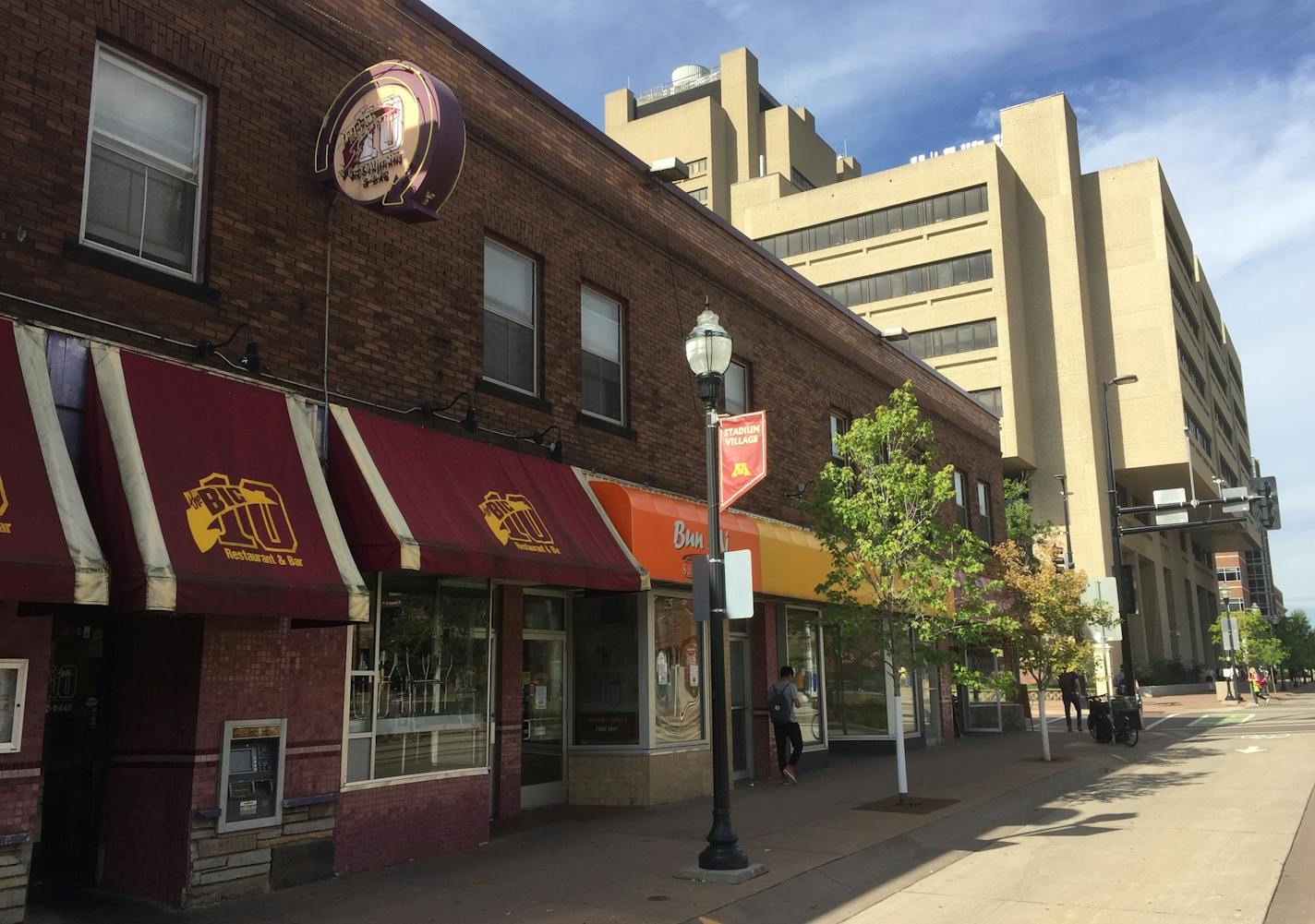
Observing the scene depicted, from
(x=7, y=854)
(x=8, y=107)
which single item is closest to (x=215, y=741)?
(x=7, y=854)

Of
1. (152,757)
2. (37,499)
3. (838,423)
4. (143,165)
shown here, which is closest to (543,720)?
(152,757)

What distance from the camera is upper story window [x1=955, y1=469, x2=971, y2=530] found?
25.2 meters

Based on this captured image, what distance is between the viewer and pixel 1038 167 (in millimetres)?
58594

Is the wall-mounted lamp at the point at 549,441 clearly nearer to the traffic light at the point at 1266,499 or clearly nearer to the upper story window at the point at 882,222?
the traffic light at the point at 1266,499

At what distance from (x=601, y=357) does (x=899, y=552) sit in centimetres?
464

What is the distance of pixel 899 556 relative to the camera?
13906mm

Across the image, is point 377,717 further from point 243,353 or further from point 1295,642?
point 1295,642

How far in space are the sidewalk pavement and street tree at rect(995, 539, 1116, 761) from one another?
13.8ft

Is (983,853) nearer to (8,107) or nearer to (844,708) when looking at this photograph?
(844,708)

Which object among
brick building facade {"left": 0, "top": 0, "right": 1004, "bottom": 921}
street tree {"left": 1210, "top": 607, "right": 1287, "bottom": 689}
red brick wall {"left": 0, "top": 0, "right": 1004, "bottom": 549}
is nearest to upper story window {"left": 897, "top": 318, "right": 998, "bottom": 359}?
street tree {"left": 1210, "top": 607, "right": 1287, "bottom": 689}

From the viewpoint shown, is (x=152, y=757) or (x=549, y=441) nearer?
(x=152, y=757)

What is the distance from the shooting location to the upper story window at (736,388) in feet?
54.7

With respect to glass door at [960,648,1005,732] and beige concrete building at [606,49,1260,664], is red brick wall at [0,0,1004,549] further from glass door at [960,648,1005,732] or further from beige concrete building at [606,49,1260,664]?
beige concrete building at [606,49,1260,664]

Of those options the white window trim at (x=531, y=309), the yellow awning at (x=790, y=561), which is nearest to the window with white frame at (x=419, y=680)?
the white window trim at (x=531, y=309)
